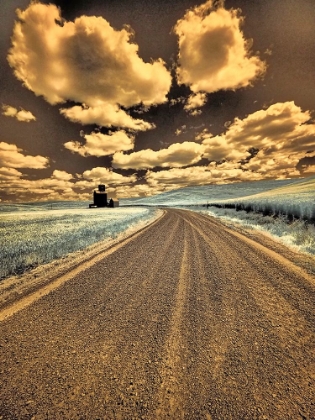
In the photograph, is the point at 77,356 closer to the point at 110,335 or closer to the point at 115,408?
the point at 110,335

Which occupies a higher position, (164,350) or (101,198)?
(101,198)

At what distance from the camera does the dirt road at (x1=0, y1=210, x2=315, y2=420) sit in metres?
2.06

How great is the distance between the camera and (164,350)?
2812mm

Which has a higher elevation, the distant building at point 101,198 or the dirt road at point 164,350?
the distant building at point 101,198

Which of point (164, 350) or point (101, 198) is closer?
point (164, 350)

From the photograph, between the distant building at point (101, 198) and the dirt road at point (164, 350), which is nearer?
the dirt road at point (164, 350)

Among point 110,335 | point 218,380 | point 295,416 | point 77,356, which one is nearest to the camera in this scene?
point 295,416

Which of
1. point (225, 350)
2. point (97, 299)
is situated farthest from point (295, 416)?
point (97, 299)

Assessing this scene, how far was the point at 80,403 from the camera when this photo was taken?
2.09 metres

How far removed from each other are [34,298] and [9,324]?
3.09 ft

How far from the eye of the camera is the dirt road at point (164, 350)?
2.06 meters

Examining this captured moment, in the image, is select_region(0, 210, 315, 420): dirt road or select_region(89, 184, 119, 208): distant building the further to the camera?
select_region(89, 184, 119, 208): distant building

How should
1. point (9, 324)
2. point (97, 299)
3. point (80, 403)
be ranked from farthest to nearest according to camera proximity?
1. point (97, 299)
2. point (9, 324)
3. point (80, 403)

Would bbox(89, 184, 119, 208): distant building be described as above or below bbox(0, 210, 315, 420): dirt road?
above
